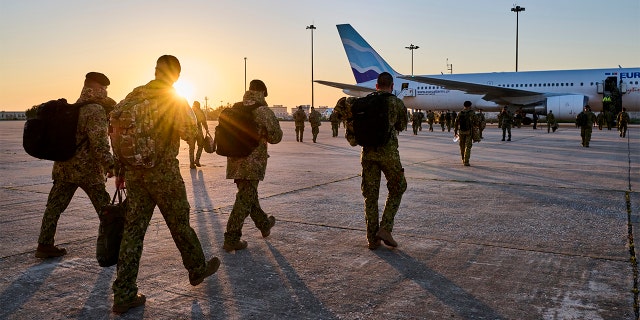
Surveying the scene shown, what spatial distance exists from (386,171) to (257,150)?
4.13 ft

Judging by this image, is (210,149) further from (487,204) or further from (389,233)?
(487,204)

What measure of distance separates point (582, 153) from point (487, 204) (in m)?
9.87

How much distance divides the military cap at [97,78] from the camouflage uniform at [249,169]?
126 centimetres

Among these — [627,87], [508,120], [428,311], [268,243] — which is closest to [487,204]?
[268,243]

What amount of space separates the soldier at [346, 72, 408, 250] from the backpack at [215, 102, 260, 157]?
94 centimetres

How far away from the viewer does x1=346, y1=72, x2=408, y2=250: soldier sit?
490cm

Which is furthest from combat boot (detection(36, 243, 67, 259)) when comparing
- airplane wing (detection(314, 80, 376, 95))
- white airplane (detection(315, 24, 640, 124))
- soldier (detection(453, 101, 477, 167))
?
airplane wing (detection(314, 80, 376, 95))

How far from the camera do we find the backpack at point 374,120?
15.8 ft

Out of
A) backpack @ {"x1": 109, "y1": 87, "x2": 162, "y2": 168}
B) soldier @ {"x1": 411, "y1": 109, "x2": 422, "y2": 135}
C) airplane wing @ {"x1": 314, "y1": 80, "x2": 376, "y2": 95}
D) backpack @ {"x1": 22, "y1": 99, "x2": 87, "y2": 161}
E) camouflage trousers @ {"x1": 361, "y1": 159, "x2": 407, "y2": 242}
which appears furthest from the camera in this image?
airplane wing @ {"x1": 314, "y1": 80, "x2": 376, "y2": 95}

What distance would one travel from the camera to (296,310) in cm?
337

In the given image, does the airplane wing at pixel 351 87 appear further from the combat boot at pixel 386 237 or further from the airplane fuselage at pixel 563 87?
the combat boot at pixel 386 237

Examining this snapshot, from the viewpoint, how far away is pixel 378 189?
16.4ft

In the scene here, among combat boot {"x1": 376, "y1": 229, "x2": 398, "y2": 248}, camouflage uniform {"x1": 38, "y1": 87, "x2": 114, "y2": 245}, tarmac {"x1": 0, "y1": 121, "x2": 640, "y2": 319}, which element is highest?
camouflage uniform {"x1": 38, "y1": 87, "x2": 114, "y2": 245}

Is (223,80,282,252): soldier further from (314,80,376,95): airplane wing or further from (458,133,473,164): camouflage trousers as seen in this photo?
(314,80,376,95): airplane wing
